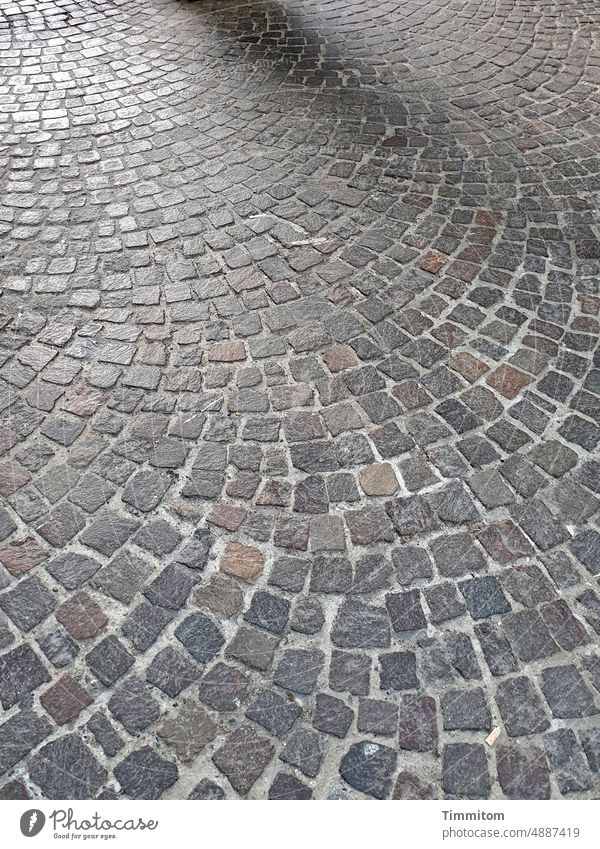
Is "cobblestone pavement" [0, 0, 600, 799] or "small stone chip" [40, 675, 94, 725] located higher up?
"cobblestone pavement" [0, 0, 600, 799]

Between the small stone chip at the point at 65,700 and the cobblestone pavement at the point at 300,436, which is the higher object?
the cobblestone pavement at the point at 300,436

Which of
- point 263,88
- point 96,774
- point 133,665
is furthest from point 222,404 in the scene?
point 263,88

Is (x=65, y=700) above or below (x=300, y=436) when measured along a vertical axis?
below

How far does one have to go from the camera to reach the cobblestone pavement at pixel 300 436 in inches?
98.4

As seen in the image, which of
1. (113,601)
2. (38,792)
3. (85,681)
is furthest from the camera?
(113,601)

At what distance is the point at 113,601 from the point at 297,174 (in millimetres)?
3340

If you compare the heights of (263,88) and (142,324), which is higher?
(263,88)

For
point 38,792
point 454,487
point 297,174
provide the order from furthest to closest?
1. point 297,174
2. point 454,487
3. point 38,792

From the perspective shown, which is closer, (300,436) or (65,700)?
(65,700)

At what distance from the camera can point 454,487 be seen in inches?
125

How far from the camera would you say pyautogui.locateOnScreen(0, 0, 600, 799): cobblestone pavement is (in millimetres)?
2500

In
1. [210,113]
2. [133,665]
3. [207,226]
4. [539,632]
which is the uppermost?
[210,113]

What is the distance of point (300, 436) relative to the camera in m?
3.36

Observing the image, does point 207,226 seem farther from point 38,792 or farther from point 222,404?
point 38,792
